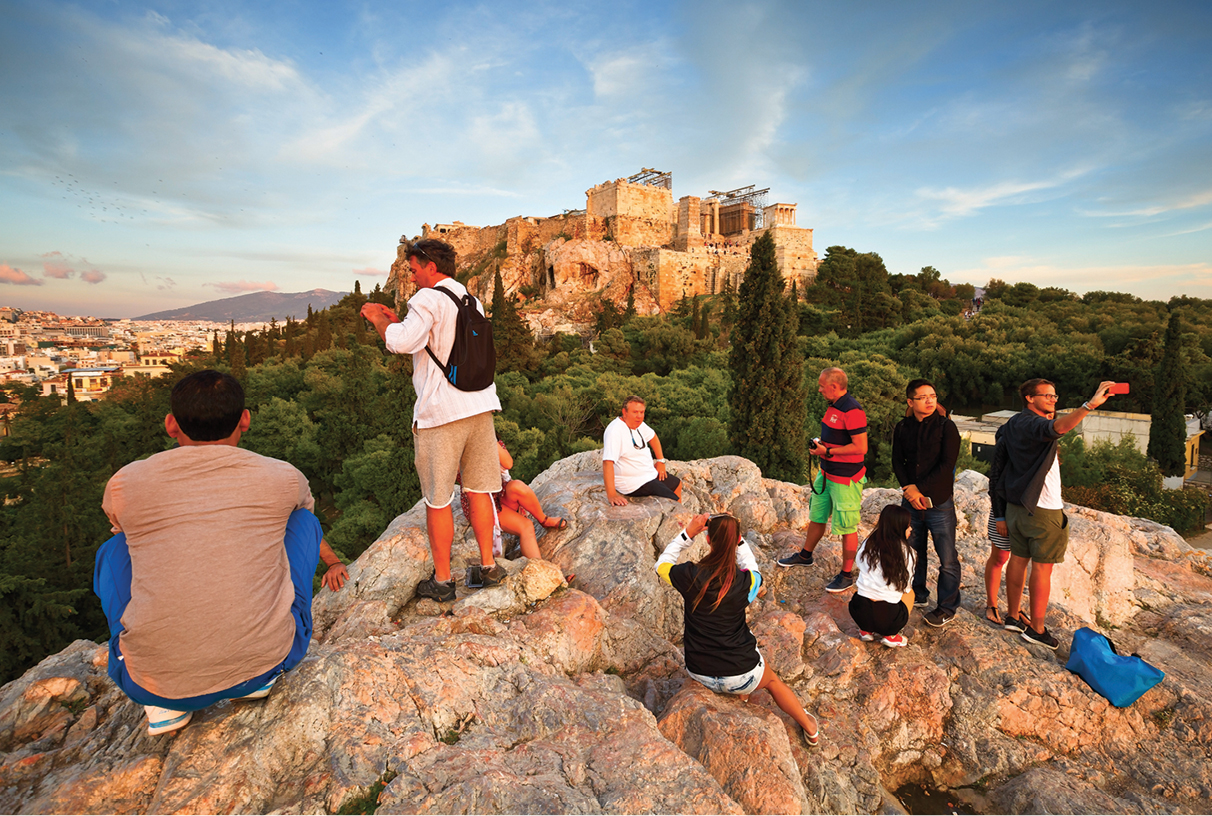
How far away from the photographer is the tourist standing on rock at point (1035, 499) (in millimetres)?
4062

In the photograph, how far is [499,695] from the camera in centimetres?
307

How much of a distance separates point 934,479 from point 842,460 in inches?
27.1

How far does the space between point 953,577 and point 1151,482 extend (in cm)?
2100

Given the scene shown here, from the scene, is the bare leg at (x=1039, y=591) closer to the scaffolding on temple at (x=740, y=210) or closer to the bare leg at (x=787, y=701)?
the bare leg at (x=787, y=701)

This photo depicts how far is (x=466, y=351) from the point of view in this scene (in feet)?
11.4

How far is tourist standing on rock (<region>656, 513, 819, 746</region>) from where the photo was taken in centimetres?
331

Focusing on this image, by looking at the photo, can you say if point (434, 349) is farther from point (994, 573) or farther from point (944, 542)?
point (994, 573)

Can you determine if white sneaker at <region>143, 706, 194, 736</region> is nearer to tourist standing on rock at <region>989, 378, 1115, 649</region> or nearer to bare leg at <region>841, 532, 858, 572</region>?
bare leg at <region>841, 532, 858, 572</region>

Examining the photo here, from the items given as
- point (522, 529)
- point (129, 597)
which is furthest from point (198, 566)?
point (522, 529)

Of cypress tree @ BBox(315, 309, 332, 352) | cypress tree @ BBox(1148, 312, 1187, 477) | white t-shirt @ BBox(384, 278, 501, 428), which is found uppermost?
cypress tree @ BBox(315, 309, 332, 352)

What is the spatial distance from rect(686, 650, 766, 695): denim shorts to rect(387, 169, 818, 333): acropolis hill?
41462 millimetres

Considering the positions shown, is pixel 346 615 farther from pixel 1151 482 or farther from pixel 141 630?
pixel 1151 482

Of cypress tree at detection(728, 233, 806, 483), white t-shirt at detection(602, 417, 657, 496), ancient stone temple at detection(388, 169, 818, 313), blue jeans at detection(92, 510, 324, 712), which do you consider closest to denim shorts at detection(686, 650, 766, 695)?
blue jeans at detection(92, 510, 324, 712)

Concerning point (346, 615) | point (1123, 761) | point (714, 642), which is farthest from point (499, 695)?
point (1123, 761)
